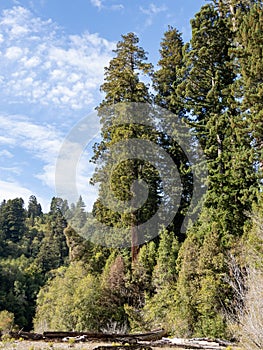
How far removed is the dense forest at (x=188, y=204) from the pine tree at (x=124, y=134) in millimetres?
57

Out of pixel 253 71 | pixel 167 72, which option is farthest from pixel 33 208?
pixel 253 71

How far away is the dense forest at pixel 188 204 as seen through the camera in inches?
543

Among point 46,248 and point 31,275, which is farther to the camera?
point 46,248

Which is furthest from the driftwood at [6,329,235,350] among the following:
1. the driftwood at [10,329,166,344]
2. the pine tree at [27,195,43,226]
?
the pine tree at [27,195,43,226]

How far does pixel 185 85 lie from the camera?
18.7 m

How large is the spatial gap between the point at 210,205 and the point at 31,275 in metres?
29.1

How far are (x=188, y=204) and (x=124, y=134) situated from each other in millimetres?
4894

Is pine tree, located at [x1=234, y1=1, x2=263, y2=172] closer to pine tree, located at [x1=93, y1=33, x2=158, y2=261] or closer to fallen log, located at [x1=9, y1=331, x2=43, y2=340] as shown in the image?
pine tree, located at [x1=93, y1=33, x2=158, y2=261]

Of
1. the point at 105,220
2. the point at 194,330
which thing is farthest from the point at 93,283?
the point at 194,330

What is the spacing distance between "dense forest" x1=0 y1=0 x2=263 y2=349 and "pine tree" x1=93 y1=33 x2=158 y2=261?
0.06m

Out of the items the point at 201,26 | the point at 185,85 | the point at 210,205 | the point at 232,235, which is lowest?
the point at 232,235

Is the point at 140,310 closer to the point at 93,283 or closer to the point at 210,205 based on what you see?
the point at 93,283

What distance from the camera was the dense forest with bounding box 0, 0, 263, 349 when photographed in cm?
1380

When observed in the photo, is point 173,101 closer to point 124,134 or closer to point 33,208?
point 124,134
